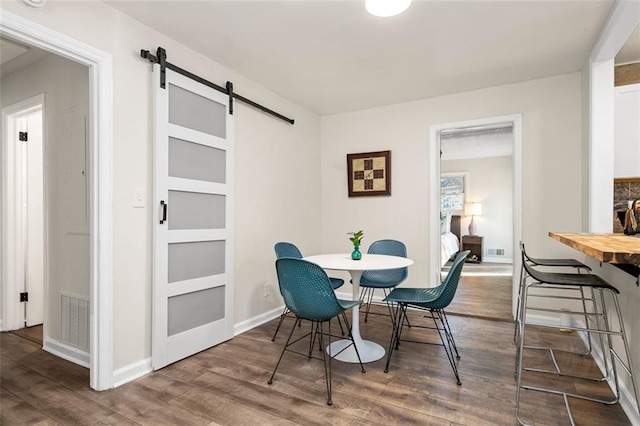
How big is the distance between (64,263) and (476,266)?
23.1 ft

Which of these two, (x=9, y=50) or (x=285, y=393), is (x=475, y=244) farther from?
(x=9, y=50)

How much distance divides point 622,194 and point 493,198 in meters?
5.20

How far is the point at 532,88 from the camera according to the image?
3.46 meters

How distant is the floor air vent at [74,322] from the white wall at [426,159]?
9.17ft

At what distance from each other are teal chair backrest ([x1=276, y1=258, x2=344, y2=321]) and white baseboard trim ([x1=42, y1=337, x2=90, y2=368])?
5.48ft

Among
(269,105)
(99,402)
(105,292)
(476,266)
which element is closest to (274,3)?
(269,105)

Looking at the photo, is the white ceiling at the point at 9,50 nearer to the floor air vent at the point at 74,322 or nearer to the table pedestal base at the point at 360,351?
the floor air vent at the point at 74,322

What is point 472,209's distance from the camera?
A: 8.12m

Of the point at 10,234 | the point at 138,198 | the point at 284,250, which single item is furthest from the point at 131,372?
the point at 10,234

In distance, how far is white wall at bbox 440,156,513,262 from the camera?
7.81 meters

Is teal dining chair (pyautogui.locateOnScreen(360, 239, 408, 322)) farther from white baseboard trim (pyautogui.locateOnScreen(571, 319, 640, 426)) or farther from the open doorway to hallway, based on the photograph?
the open doorway to hallway

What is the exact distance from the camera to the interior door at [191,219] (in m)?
2.45

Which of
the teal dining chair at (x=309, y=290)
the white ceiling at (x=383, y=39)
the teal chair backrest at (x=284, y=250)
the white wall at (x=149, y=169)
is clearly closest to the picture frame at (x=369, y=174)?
the white wall at (x=149, y=169)

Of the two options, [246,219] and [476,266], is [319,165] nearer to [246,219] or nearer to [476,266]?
[246,219]
